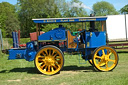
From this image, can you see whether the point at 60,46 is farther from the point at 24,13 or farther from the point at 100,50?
the point at 24,13

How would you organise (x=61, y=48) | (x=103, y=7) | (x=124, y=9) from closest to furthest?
(x=61, y=48)
(x=124, y=9)
(x=103, y=7)

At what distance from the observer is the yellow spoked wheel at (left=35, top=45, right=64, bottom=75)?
280 inches

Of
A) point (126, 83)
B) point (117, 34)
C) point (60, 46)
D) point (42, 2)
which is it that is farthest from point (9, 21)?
point (126, 83)

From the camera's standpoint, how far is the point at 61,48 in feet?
25.3

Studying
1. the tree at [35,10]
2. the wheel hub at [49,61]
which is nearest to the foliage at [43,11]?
the tree at [35,10]

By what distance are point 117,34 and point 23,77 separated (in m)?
10.9

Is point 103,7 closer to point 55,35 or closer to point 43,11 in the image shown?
point 43,11

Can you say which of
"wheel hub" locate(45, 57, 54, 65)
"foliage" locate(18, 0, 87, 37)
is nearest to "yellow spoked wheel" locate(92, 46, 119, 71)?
"wheel hub" locate(45, 57, 54, 65)

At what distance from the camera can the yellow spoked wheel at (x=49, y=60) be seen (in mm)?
7109

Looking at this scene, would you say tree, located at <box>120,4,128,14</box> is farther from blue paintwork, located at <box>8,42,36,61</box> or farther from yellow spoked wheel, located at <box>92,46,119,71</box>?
blue paintwork, located at <box>8,42,36,61</box>

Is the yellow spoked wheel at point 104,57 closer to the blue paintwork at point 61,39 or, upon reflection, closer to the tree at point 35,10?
the blue paintwork at point 61,39

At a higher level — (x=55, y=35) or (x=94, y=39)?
(x=55, y=35)

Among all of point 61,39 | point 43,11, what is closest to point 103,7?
point 43,11

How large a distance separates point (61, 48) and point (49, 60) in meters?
0.87
